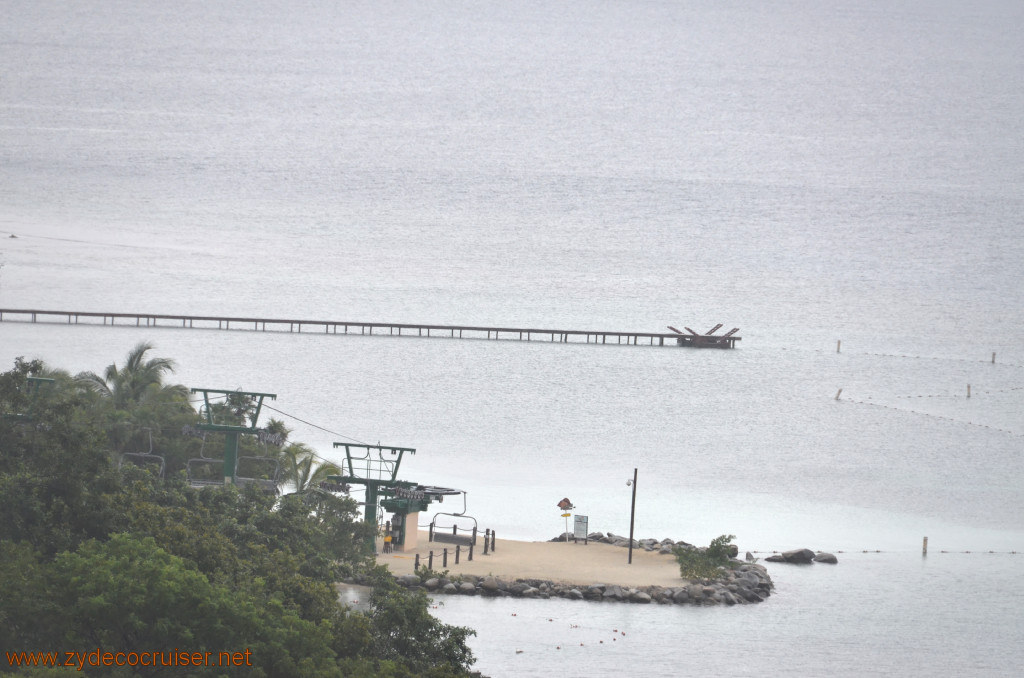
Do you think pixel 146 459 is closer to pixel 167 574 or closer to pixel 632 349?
pixel 167 574

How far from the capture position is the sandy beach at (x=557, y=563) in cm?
3469

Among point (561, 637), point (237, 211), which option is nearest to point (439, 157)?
point (237, 211)

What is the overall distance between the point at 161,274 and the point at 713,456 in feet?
247

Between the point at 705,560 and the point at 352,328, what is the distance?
63.7 m

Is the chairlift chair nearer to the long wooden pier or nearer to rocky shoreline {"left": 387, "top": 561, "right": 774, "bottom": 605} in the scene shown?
rocky shoreline {"left": 387, "top": 561, "right": 774, "bottom": 605}

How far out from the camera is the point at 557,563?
36.7 metres

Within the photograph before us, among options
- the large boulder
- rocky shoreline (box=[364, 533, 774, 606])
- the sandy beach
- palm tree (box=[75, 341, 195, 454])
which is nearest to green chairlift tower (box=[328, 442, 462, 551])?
the sandy beach

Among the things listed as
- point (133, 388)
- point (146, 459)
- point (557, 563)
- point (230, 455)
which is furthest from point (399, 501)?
point (133, 388)

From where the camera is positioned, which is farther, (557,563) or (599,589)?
(557,563)

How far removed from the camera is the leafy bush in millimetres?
36031

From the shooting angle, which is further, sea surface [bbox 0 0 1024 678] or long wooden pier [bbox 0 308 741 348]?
long wooden pier [bbox 0 308 741 348]

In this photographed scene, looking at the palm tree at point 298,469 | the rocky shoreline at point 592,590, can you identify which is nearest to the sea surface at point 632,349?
the rocky shoreline at point 592,590

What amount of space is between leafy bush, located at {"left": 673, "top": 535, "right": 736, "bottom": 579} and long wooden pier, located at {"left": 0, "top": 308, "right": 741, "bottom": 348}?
2191 inches

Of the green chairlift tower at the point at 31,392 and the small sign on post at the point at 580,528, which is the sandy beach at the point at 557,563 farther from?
the green chairlift tower at the point at 31,392
